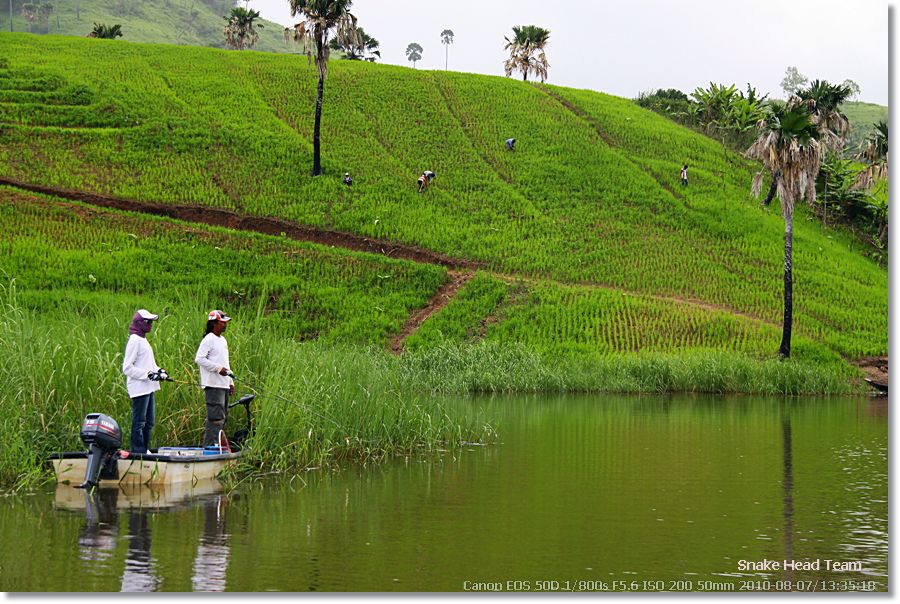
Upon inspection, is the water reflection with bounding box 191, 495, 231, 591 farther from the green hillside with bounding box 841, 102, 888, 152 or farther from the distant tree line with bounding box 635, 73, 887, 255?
the green hillside with bounding box 841, 102, 888, 152

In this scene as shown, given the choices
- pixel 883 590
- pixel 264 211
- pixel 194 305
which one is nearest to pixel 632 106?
pixel 264 211

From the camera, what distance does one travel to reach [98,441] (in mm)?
15227

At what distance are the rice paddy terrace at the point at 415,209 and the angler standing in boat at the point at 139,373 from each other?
90.0 feet

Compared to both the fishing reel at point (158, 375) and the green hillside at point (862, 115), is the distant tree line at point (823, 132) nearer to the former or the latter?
the fishing reel at point (158, 375)

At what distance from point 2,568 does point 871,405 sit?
3314 cm

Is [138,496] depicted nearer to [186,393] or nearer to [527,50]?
[186,393]

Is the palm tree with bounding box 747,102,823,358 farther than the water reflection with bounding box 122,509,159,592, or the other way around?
the palm tree with bounding box 747,102,823,358

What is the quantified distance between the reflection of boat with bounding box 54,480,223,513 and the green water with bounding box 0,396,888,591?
0.06m

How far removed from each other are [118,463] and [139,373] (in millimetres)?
1416

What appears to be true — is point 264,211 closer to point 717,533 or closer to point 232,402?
point 232,402

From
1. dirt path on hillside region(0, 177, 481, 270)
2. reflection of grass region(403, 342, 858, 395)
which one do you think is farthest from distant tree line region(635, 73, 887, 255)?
dirt path on hillside region(0, 177, 481, 270)

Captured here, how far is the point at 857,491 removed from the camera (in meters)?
17.8

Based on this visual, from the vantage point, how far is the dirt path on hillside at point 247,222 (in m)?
57.7

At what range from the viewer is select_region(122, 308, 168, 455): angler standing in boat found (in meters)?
15.9
